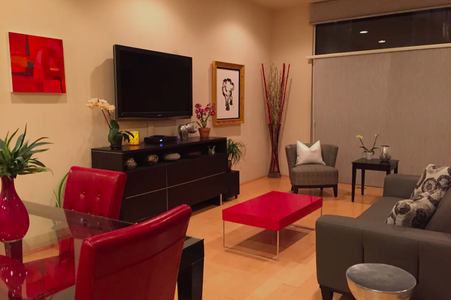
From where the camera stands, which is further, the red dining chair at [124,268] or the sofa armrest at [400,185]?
the sofa armrest at [400,185]

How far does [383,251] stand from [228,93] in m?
4.08

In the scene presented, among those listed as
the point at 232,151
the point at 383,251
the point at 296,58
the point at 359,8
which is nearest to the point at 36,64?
the point at 232,151

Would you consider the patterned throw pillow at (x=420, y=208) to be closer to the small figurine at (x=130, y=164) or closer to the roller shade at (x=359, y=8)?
the small figurine at (x=130, y=164)

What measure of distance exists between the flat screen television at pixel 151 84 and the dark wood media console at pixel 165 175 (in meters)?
0.44

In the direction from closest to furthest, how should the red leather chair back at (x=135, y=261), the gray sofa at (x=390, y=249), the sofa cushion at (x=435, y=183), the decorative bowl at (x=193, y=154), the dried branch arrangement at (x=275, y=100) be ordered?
the red leather chair back at (x=135, y=261), the gray sofa at (x=390, y=249), the sofa cushion at (x=435, y=183), the decorative bowl at (x=193, y=154), the dried branch arrangement at (x=275, y=100)

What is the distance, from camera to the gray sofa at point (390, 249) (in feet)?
6.75

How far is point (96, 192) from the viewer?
2316mm

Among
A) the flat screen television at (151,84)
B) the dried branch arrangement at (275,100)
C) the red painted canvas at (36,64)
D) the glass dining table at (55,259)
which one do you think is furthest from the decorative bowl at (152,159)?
the dried branch arrangement at (275,100)

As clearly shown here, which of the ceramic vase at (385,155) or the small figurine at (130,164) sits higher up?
the small figurine at (130,164)

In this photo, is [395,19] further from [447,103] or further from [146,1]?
[146,1]

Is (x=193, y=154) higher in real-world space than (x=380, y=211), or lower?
higher

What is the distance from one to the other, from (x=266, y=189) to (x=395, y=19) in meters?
3.17

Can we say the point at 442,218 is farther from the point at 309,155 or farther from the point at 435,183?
the point at 309,155

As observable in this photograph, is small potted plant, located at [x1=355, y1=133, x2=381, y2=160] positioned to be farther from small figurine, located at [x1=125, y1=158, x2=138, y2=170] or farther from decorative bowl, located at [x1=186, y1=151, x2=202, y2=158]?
small figurine, located at [x1=125, y1=158, x2=138, y2=170]
